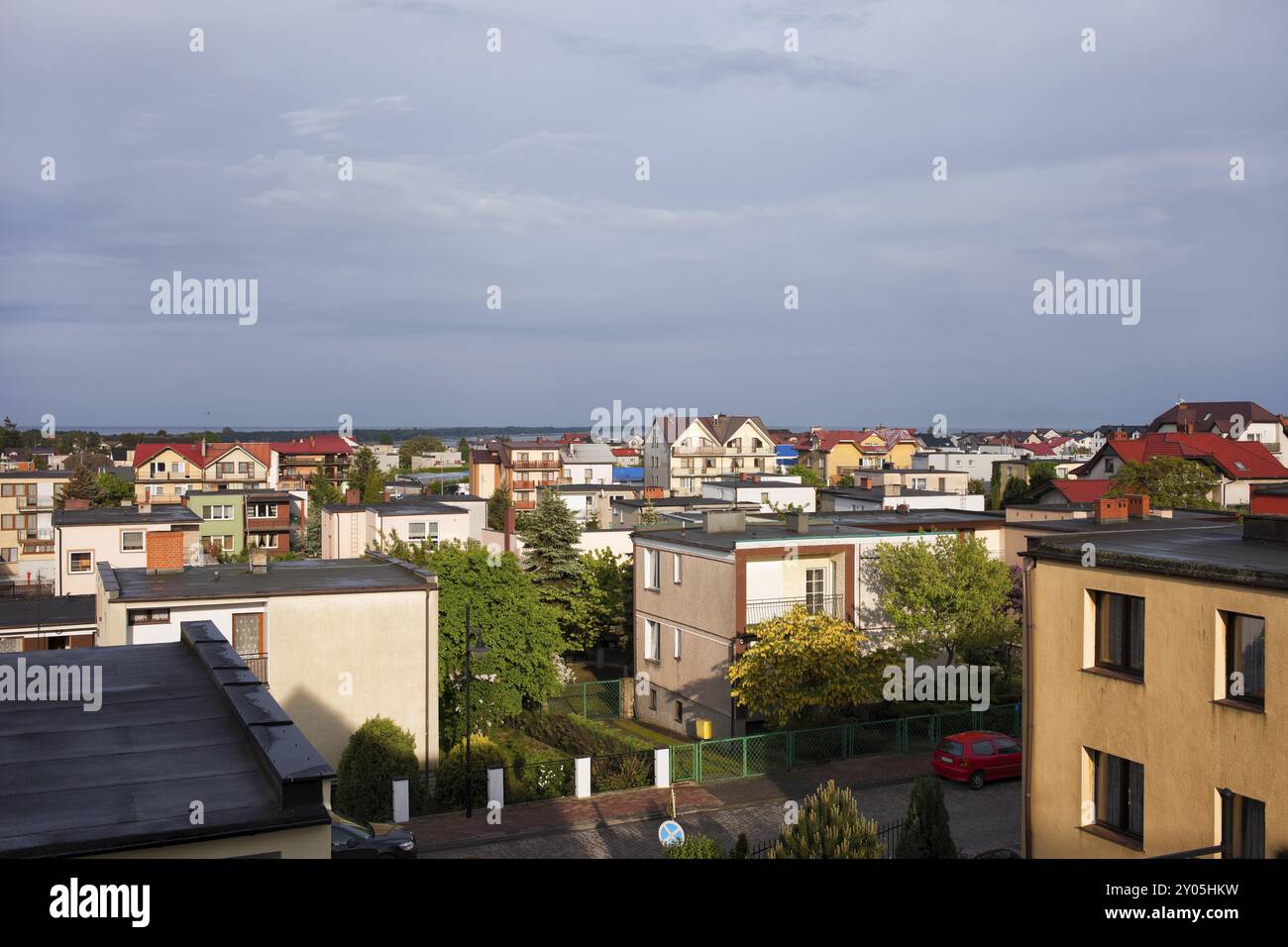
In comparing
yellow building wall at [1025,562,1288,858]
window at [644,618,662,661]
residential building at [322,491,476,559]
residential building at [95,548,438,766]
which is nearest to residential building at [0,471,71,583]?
residential building at [322,491,476,559]

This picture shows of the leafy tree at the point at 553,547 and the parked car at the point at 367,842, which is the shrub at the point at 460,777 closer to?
the parked car at the point at 367,842

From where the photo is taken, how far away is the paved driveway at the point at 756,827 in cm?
2034

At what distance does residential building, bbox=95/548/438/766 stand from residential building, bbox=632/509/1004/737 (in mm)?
7742

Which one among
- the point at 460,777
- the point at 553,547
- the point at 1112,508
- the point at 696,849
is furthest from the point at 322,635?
the point at 553,547

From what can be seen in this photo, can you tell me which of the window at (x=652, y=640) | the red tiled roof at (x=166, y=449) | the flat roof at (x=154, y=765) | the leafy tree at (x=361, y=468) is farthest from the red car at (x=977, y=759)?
the leafy tree at (x=361, y=468)

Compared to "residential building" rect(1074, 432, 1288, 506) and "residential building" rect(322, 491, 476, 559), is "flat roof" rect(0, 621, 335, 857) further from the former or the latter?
"residential building" rect(1074, 432, 1288, 506)

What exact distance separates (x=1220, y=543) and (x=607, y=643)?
1232 inches

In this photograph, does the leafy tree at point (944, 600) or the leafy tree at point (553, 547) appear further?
the leafy tree at point (553, 547)

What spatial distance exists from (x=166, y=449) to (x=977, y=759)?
75802 mm

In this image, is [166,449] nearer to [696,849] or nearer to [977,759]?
[977,759]

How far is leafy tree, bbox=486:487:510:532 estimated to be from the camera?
3292 inches

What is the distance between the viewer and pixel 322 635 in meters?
25.1

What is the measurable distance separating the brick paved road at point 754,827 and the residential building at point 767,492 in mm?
45226
